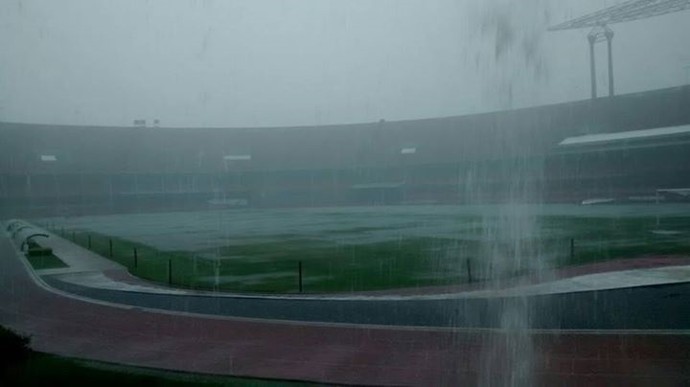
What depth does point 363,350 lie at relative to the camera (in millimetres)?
8617

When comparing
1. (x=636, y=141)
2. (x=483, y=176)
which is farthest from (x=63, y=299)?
(x=483, y=176)

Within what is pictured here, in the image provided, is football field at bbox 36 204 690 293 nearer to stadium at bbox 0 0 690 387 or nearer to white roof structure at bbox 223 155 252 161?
stadium at bbox 0 0 690 387

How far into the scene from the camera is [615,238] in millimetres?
23172

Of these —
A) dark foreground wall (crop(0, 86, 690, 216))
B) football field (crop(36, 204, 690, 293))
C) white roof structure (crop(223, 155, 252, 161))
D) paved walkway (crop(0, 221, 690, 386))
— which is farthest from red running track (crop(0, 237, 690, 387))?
white roof structure (crop(223, 155, 252, 161))

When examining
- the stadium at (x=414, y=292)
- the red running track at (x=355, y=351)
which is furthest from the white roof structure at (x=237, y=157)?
the red running track at (x=355, y=351)

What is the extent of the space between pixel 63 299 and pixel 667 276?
13.7 meters

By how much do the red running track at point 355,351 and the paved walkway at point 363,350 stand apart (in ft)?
0.04

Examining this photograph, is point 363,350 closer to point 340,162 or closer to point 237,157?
point 340,162

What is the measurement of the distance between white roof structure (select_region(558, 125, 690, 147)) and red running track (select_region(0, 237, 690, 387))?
40.8m

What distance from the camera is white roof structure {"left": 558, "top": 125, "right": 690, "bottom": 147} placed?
44812 millimetres

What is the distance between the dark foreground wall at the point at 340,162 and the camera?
4981 centimetres

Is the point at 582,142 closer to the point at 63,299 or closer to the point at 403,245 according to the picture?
the point at 403,245

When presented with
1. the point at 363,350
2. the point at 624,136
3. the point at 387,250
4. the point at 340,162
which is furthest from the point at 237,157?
the point at 363,350

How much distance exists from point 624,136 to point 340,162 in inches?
1156
